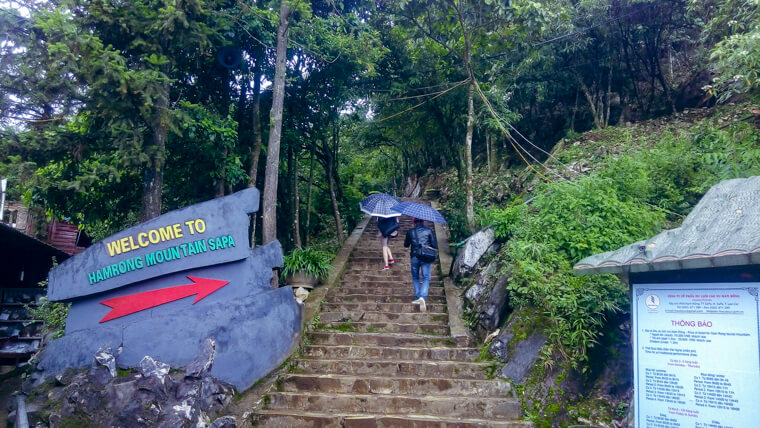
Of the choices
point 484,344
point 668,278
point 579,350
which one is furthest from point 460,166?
point 668,278

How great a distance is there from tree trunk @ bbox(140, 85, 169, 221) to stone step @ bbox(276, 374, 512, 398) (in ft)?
12.3

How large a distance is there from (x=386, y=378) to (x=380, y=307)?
89.8 inches

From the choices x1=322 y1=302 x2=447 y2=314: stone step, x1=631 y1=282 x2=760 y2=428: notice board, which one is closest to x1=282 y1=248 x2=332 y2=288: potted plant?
x1=322 y1=302 x2=447 y2=314: stone step

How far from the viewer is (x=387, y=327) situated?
7.82m

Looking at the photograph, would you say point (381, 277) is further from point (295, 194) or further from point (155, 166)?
point (155, 166)

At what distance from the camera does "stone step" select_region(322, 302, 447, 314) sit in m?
8.45

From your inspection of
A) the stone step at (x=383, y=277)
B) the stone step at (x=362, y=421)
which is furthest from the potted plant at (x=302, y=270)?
the stone step at (x=362, y=421)

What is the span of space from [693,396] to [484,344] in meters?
3.35

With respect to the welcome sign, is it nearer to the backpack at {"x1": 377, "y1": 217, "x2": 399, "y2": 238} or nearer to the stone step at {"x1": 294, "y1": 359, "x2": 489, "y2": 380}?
the stone step at {"x1": 294, "y1": 359, "x2": 489, "y2": 380}

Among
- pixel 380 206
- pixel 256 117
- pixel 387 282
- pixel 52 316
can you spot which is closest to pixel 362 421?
pixel 387 282

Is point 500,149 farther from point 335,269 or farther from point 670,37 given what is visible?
point 335,269

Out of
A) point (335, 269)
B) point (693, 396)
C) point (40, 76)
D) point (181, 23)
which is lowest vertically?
point (693, 396)

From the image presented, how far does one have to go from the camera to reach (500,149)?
1770 centimetres

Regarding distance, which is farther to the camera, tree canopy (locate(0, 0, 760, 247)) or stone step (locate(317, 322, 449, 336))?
stone step (locate(317, 322, 449, 336))
